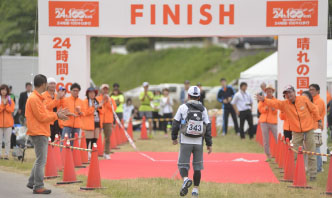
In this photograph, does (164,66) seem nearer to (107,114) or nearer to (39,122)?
(107,114)

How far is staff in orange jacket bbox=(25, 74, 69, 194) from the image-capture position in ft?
31.6

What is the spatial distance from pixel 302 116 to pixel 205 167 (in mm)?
3234

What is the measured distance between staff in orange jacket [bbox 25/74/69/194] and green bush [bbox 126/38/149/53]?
44.6 meters

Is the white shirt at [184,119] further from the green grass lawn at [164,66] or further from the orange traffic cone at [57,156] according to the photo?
the green grass lawn at [164,66]

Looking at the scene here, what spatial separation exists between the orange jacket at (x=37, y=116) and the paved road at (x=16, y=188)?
1040 mm

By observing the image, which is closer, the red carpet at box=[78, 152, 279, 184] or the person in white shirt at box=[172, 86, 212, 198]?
the person in white shirt at box=[172, 86, 212, 198]

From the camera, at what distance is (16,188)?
34.4 ft

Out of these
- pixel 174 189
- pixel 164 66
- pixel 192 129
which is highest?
pixel 164 66

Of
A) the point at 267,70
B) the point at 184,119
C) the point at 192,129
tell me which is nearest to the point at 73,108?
the point at 184,119

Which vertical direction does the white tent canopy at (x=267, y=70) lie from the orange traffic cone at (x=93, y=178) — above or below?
above

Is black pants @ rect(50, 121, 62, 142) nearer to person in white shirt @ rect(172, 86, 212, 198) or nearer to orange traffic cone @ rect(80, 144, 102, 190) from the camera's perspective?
orange traffic cone @ rect(80, 144, 102, 190)

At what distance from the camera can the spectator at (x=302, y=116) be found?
38.9ft

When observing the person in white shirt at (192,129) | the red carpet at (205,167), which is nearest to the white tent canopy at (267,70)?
the red carpet at (205,167)

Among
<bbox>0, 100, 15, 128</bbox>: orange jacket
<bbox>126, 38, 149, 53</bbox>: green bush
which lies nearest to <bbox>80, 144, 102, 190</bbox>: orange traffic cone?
<bbox>0, 100, 15, 128</bbox>: orange jacket
